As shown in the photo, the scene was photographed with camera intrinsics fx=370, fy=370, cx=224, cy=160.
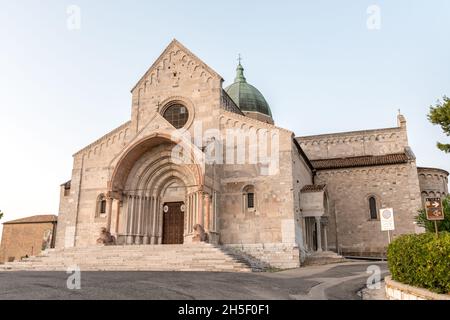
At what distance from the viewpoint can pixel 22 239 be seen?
3962 centimetres

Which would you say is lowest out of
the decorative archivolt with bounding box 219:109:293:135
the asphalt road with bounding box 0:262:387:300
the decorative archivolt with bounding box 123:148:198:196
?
the asphalt road with bounding box 0:262:387:300

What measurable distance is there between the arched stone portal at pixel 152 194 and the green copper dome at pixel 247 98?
16.4 m

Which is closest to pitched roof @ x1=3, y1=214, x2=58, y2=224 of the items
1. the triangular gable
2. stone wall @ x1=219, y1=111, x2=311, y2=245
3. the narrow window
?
the triangular gable

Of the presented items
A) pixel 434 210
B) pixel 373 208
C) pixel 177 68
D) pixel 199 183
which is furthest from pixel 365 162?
pixel 434 210

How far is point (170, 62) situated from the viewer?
25812 millimetres

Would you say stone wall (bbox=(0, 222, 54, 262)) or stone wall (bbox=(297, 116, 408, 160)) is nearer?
stone wall (bbox=(297, 116, 408, 160))

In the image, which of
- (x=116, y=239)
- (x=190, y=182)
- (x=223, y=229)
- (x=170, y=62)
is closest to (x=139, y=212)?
(x=116, y=239)

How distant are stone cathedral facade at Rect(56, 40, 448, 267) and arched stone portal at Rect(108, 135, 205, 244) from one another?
0.06m

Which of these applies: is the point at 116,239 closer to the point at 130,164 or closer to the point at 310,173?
the point at 130,164

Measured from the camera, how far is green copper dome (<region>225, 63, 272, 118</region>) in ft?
127

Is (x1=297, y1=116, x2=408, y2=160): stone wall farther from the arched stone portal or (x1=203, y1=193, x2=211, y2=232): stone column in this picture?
(x1=203, y1=193, x2=211, y2=232): stone column

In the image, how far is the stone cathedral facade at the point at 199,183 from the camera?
69.1 feet

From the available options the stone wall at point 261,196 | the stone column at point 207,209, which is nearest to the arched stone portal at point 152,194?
the stone column at point 207,209
